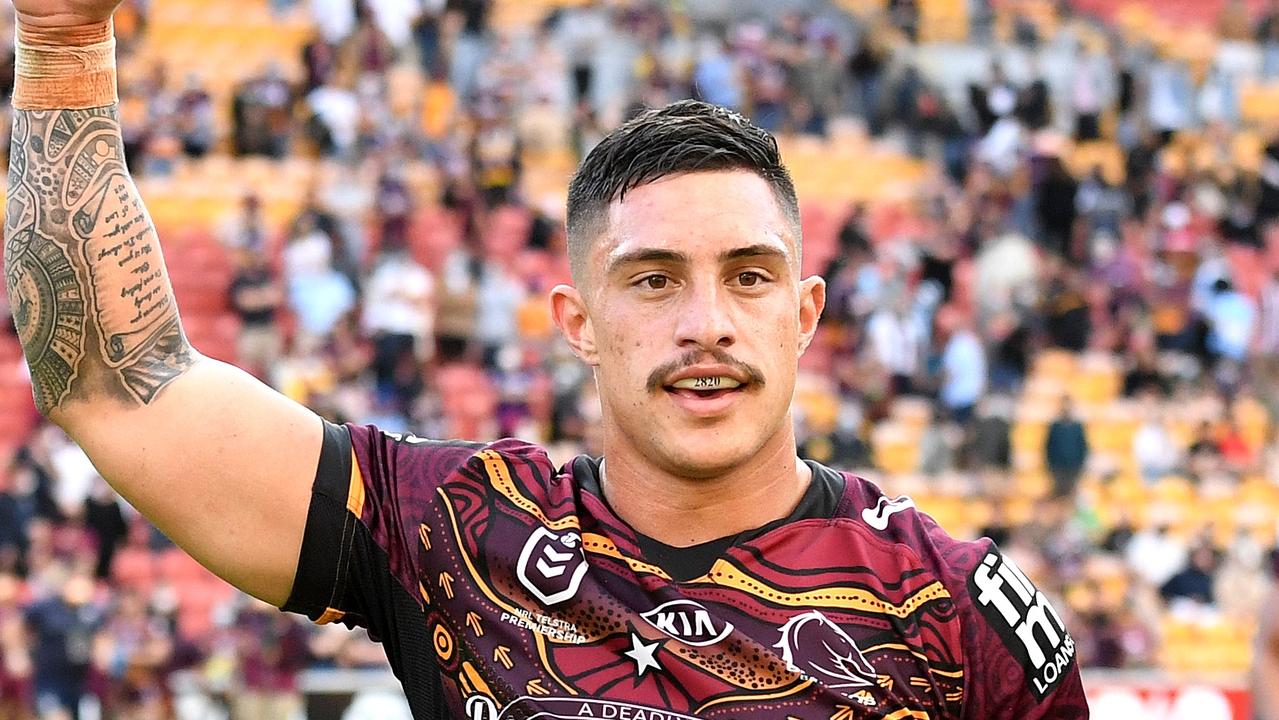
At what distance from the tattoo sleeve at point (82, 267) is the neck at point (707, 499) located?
0.72 m

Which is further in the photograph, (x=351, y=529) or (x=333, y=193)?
(x=333, y=193)

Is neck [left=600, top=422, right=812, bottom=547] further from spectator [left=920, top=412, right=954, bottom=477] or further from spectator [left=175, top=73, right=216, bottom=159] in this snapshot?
spectator [left=175, top=73, right=216, bottom=159]

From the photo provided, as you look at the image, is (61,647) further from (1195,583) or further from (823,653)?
(823,653)

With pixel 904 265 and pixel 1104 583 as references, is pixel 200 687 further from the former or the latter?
pixel 904 265

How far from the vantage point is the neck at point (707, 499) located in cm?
314

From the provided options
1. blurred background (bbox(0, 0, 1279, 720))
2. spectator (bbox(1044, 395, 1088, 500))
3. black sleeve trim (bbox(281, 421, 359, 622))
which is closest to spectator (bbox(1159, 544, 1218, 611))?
blurred background (bbox(0, 0, 1279, 720))

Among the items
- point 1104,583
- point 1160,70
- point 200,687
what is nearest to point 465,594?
point 200,687

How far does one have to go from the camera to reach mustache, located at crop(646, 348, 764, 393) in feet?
9.80

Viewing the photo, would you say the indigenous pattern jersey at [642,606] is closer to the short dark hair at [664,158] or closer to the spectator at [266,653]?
the short dark hair at [664,158]

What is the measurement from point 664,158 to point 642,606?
66 cm

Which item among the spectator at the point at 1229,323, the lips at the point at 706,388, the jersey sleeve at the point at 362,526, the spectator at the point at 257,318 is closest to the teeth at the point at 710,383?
the lips at the point at 706,388

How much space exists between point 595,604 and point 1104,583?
39.7ft

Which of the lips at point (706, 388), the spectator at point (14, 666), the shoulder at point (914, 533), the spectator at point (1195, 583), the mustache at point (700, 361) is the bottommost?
the spectator at point (14, 666)

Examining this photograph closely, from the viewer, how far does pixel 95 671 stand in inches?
502
